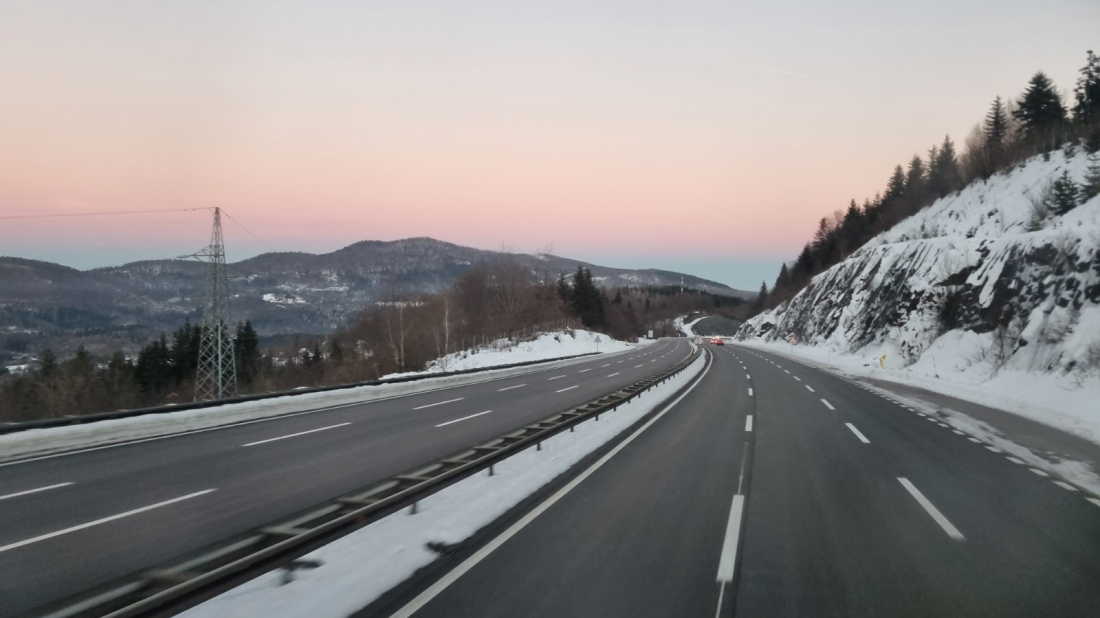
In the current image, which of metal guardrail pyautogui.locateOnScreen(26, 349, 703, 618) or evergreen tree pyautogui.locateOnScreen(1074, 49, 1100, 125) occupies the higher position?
evergreen tree pyautogui.locateOnScreen(1074, 49, 1100, 125)

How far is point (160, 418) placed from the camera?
1429 cm

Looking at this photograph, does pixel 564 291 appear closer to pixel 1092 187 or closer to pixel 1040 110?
pixel 1040 110

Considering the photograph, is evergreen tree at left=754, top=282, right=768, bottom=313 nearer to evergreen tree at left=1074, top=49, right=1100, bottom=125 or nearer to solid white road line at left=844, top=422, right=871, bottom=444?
evergreen tree at left=1074, top=49, right=1100, bottom=125

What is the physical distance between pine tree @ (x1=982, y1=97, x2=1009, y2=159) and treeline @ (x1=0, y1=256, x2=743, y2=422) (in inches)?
1923

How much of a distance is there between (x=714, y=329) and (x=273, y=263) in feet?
382

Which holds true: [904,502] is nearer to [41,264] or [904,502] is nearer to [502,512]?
[502,512]

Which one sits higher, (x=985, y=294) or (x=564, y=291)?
(x=564, y=291)

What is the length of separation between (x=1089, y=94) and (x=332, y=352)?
74167mm

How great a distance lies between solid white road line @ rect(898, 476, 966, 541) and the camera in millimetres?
6703

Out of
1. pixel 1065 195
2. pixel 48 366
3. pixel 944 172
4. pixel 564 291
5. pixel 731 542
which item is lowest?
pixel 731 542

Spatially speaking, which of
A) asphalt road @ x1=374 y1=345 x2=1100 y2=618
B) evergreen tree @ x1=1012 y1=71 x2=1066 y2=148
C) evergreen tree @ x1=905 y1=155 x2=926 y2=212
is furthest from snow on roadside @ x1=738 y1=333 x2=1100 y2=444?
evergreen tree @ x1=905 y1=155 x2=926 y2=212

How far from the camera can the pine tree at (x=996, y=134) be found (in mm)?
60481

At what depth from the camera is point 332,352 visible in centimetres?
6153

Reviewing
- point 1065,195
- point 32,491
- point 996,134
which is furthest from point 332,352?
point 996,134
